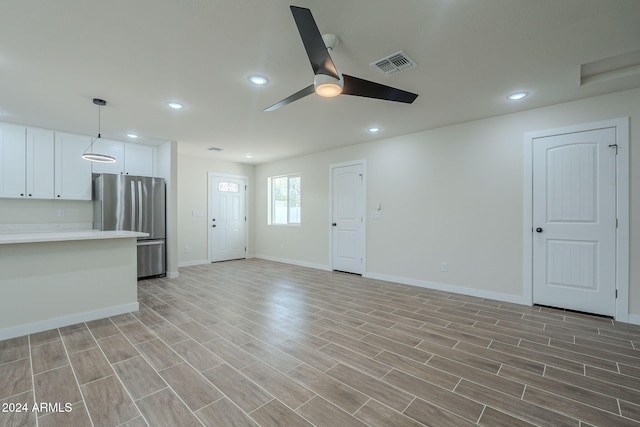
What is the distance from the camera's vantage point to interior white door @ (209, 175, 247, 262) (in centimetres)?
663

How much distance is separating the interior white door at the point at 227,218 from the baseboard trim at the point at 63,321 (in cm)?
333

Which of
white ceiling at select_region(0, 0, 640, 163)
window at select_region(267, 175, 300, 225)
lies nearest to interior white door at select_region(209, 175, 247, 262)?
window at select_region(267, 175, 300, 225)

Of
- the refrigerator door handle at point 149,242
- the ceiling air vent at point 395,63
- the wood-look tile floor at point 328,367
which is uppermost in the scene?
the ceiling air vent at point 395,63

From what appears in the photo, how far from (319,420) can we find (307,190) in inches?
196

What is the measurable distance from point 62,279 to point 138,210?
2157 mm

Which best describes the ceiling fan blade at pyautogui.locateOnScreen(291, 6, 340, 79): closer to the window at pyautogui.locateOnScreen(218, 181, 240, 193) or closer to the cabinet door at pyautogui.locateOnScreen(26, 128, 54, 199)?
the cabinet door at pyautogui.locateOnScreen(26, 128, 54, 199)

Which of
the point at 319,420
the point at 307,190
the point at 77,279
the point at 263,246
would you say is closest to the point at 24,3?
the point at 77,279

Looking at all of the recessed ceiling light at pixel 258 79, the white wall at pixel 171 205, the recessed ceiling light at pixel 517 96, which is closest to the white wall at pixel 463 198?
the recessed ceiling light at pixel 517 96

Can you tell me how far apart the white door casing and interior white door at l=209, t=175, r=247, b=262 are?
6.07m

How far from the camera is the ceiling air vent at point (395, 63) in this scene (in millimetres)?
2318

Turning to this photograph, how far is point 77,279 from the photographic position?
299 centimetres

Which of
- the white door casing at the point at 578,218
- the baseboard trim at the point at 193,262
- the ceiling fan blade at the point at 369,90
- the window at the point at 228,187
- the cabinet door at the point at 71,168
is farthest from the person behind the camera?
the window at the point at 228,187

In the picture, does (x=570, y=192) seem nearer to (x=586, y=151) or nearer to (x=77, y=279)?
(x=586, y=151)

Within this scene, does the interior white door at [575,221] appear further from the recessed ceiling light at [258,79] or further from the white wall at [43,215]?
the white wall at [43,215]
